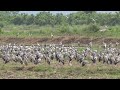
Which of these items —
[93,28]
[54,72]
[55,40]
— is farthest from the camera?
[93,28]

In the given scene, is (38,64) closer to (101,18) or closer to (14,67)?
(14,67)

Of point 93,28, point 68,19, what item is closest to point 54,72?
point 93,28

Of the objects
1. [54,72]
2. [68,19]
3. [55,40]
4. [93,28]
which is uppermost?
[68,19]

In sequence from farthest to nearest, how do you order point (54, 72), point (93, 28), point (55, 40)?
point (93, 28) → point (55, 40) → point (54, 72)

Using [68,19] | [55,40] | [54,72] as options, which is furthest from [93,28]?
[54,72]

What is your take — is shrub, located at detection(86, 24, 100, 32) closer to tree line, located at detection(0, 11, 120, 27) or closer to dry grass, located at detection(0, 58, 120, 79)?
tree line, located at detection(0, 11, 120, 27)

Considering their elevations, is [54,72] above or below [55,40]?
below

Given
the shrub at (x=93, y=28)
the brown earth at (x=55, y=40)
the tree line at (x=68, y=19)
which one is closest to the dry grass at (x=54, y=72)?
the brown earth at (x=55, y=40)

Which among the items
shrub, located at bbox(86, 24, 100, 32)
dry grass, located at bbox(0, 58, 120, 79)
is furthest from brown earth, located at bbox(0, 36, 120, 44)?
dry grass, located at bbox(0, 58, 120, 79)

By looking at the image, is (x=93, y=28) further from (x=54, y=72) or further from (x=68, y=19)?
(x=54, y=72)

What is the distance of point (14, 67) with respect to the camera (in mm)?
13820

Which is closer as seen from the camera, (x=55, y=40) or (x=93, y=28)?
(x=55, y=40)
